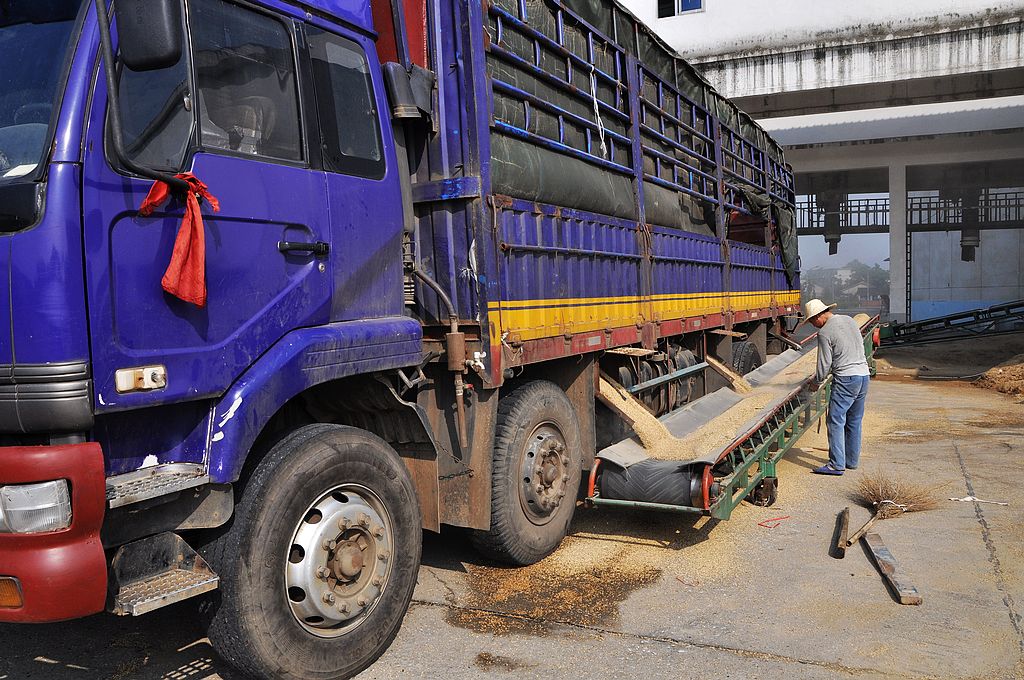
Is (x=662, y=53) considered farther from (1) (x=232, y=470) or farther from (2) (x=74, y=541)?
(2) (x=74, y=541)

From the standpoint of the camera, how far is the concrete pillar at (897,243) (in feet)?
71.3

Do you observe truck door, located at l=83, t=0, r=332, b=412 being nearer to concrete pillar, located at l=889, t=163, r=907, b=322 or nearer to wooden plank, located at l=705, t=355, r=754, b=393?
wooden plank, located at l=705, t=355, r=754, b=393

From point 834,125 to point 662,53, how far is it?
55.2 feet

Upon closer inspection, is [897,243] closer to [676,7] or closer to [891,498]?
[676,7]

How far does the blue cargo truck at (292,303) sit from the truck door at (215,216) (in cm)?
1

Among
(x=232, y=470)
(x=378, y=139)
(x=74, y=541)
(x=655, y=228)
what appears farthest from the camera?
(x=655, y=228)

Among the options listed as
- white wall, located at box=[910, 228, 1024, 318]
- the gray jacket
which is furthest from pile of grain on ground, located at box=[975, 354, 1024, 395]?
white wall, located at box=[910, 228, 1024, 318]

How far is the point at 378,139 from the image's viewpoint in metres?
3.76

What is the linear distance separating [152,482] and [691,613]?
8.82ft

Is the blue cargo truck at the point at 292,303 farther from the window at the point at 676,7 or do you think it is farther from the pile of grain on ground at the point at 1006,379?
the window at the point at 676,7

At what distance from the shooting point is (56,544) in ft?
7.97

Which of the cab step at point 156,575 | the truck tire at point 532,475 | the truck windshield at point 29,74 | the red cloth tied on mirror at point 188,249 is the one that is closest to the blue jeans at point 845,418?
the truck tire at point 532,475

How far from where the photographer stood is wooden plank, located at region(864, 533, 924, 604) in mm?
4164

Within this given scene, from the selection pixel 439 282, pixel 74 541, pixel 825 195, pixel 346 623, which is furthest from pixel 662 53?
pixel 825 195
